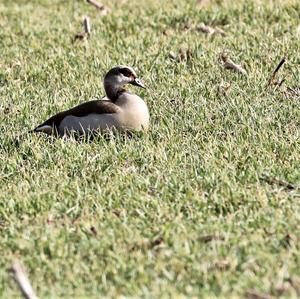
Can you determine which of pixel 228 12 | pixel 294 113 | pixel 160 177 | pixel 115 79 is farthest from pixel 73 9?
pixel 160 177

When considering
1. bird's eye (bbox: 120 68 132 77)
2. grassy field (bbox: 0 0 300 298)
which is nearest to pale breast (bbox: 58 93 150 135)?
grassy field (bbox: 0 0 300 298)

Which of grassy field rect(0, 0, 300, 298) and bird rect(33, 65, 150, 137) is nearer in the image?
grassy field rect(0, 0, 300, 298)

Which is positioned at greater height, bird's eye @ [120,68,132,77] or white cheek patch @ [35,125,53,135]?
bird's eye @ [120,68,132,77]

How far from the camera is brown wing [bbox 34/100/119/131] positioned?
8.04 meters

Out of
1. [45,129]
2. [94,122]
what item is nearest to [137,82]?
[94,122]

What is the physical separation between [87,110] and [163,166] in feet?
4.33

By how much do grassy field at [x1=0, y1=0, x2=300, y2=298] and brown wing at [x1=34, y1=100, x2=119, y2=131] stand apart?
0.22 meters

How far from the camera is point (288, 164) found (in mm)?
6770

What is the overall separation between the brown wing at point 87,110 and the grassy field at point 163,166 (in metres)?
0.22

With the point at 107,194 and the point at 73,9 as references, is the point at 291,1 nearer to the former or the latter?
the point at 73,9

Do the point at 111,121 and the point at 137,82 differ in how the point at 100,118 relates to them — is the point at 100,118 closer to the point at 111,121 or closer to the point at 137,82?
the point at 111,121

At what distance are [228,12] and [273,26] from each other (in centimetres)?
81

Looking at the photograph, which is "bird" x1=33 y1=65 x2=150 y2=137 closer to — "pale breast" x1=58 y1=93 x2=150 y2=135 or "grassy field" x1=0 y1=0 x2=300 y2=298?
"pale breast" x1=58 y1=93 x2=150 y2=135

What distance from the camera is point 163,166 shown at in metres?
6.93
